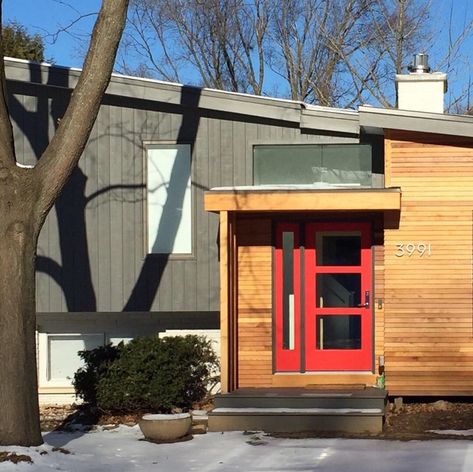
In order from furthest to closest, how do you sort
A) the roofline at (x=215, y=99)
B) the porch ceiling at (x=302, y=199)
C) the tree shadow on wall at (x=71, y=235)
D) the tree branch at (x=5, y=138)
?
the tree shadow on wall at (x=71, y=235) → the roofline at (x=215, y=99) → the porch ceiling at (x=302, y=199) → the tree branch at (x=5, y=138)

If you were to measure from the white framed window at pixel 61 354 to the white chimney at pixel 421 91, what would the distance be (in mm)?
5528

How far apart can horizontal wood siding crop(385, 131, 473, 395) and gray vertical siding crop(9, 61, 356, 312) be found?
89.4 inches

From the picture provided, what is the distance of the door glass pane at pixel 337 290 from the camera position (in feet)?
40.1

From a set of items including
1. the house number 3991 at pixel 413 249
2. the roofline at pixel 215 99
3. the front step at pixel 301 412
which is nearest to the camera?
the front step at pixel 301 412

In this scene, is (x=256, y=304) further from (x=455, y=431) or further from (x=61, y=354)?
(x=61, y=354)

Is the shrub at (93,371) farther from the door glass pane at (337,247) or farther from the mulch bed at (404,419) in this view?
the door glass pane at (337,247)

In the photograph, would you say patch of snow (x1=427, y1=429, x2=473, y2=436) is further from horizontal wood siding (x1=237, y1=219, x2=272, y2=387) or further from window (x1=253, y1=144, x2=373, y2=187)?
window (x1=253, y1=144, x2=373, y2=187)

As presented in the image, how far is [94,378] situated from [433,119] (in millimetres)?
5369

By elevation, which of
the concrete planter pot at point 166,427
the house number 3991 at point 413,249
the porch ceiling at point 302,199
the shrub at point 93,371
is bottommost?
the concrete planter pot at point 166,427

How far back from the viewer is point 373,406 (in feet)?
35.2

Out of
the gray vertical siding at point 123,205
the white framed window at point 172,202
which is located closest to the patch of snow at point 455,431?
the gray vertical siding at point 123,205

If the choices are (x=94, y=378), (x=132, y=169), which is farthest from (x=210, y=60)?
(x=94, y=378)

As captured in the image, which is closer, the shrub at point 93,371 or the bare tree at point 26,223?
the bare tree at point 26,223

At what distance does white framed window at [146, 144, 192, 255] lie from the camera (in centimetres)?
1293
